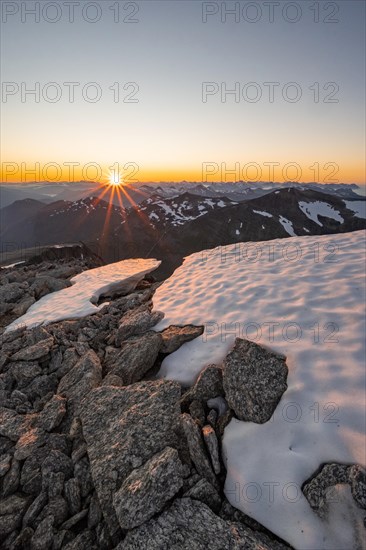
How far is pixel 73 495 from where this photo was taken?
5023 mm

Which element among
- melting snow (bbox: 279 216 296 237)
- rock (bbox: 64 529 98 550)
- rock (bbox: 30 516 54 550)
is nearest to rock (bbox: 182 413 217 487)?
rock (bbox: 64 529 98 550)

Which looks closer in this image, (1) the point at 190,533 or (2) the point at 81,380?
(1) the point at 190,533

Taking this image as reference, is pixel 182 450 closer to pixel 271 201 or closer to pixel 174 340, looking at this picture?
pixel 174 340

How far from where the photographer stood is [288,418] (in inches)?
207

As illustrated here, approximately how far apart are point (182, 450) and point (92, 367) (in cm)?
365

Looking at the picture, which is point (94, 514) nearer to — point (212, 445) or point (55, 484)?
point (55, 484)

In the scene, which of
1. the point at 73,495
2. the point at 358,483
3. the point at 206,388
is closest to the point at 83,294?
the point at 206,388

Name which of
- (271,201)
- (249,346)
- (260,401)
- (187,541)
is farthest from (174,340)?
(271,201)

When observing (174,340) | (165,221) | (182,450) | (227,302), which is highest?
(165,221)

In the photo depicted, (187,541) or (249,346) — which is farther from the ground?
(249,346)

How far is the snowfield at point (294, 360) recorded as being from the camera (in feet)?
14.0

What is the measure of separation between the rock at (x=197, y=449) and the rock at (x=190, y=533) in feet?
1.58

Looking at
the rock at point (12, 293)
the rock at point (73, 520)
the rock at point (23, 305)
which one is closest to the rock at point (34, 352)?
the rock at point (73, 520)

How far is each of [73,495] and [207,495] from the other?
232 cm
